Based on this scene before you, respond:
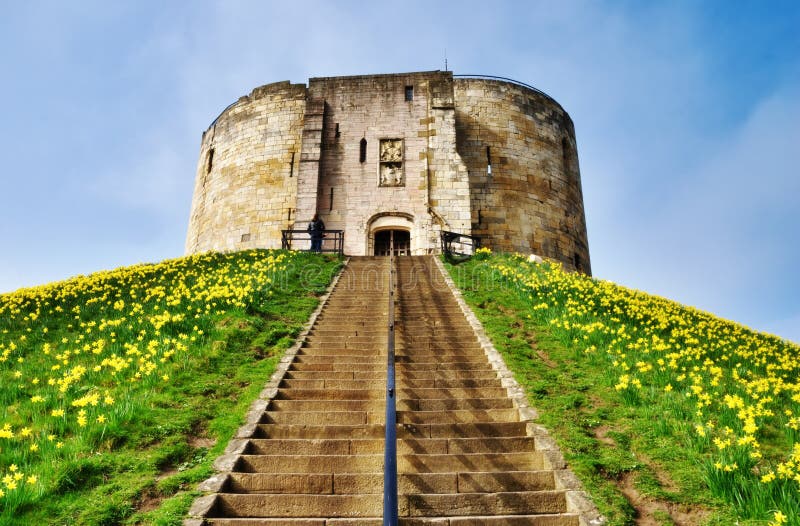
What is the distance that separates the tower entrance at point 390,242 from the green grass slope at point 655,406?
8825mm

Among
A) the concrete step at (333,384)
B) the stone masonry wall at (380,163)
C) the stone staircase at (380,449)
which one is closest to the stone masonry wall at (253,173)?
the stone masonry wall at (380,163)

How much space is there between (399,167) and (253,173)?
20.0 ft

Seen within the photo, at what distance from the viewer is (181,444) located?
15.9 ft

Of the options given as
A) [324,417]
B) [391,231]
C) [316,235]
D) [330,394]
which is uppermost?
[391,231]

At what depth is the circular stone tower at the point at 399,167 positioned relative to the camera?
61.5 feet

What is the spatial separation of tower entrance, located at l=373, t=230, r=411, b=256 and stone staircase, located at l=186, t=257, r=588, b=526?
10.8 m

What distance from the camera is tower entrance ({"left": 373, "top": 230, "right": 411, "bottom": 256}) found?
1894cm

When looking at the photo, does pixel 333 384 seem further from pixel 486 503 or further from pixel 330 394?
pixel 486 503

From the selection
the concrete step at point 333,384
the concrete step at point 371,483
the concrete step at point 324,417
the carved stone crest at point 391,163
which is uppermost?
the carved stone crest at point 391,163

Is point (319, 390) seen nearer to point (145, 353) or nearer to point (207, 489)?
point (207, 489)

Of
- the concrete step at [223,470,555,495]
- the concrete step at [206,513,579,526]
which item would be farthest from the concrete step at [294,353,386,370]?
the concrete step at [206,513,579,526]

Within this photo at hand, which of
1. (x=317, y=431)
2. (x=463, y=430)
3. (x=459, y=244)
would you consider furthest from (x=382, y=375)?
(x=459, y=244)

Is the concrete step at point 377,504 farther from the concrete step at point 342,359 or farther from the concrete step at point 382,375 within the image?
the concrete step at point 342,359

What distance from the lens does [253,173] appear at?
20938mm
